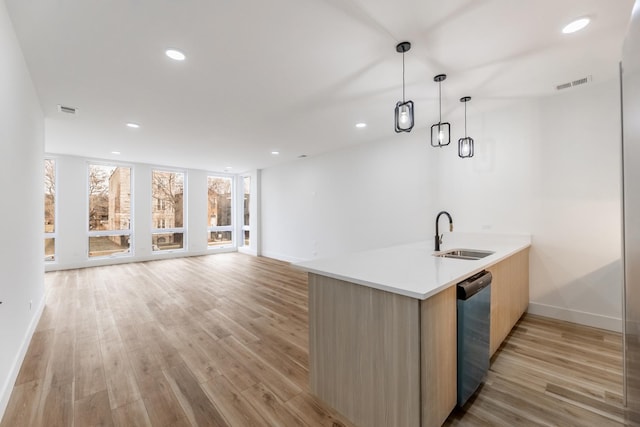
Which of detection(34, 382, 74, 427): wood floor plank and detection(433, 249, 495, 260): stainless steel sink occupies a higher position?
detection(433, 249, 495, 260): stainless steel sink

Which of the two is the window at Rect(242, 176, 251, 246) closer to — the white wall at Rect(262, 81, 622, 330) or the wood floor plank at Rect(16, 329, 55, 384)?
the white wall at Rect(262, 81, 622, 330)

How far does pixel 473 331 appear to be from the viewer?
181cm

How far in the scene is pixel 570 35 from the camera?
2.07 meters

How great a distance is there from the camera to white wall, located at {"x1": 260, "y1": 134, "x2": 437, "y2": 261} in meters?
4.51

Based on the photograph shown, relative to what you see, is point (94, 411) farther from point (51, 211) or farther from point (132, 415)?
point (51, 211)

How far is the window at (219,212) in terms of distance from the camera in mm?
8695

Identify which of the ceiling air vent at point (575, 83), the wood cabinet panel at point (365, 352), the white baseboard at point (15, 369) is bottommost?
the white baseboard at point (15, 369)

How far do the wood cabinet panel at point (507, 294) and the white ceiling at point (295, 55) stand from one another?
185 cm

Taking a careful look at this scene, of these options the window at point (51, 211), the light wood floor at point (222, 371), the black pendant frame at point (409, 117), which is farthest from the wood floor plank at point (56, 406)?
the window at point (51, 211)

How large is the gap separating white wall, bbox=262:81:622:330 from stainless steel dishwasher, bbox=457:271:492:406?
1.93 meters

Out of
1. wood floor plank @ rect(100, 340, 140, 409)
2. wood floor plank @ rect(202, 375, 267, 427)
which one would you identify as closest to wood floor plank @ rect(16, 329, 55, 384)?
wood floor plank @ rect(100, 340, 140, 409)

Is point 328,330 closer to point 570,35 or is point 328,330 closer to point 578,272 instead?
point 570,35

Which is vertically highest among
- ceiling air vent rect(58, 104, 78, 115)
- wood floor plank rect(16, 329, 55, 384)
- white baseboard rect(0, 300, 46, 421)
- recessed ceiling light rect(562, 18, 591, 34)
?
recessed ceiling light rect(562, 18, 591, 34)

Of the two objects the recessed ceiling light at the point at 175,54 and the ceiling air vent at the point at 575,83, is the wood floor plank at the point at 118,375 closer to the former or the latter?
the recessed ceiling light at the point at 175,54
